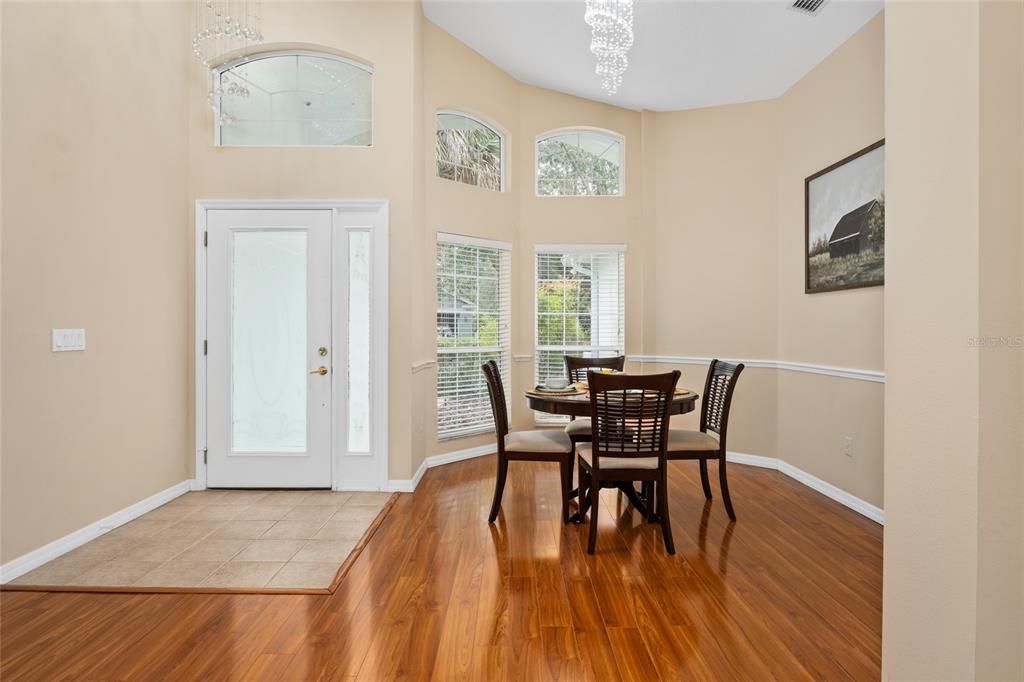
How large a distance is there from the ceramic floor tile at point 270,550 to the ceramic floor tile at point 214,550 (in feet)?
0.15

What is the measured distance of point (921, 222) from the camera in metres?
1.33

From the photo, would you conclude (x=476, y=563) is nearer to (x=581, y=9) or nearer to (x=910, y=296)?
(x=910, y=296)

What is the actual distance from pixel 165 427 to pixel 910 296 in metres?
4.28

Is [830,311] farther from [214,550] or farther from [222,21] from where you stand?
[222,21]

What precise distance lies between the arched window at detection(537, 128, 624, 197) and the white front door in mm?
2369

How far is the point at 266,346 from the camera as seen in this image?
4.13 metres

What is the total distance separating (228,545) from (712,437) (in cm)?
293

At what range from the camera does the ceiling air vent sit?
3.51 m

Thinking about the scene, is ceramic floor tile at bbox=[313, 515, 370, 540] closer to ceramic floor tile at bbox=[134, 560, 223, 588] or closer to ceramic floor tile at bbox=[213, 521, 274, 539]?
ceramic floor tile at bbox=[213, 521, 274, 539]

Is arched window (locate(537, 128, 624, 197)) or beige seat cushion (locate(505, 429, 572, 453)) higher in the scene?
arched window (locate(537, 128, 624, 197))

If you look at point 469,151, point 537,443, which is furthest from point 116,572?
point 469,151

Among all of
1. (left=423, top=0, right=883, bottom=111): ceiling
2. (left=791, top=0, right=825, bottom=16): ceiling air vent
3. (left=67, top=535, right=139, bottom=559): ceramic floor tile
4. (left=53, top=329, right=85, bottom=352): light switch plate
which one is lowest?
(left=67, top=535, right=139, bottom=559): ceramic floor tile

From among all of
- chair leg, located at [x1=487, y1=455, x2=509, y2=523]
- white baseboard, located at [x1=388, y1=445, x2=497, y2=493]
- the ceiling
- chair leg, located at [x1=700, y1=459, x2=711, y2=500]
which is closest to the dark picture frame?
the ceiling

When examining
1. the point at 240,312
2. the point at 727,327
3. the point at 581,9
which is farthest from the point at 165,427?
the point at 727,327
